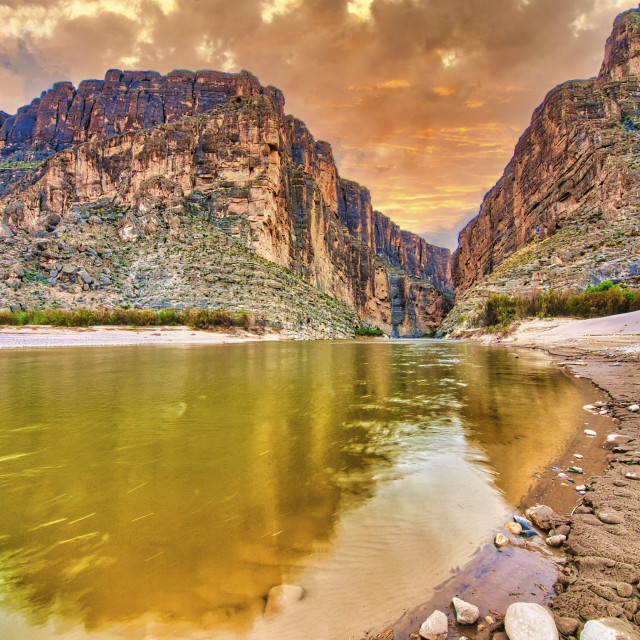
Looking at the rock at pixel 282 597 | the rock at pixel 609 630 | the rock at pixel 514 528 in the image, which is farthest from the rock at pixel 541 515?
the rock at pixel 282 597

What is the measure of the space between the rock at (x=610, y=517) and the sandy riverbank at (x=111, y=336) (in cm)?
3827

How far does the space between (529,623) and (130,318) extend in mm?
52059

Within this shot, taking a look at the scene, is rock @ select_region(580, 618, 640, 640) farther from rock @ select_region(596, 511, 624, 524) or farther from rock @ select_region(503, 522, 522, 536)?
rock @ select_region(596, 511, 624, 524)

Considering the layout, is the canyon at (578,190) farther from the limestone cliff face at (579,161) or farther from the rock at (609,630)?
the rock at (609,630)

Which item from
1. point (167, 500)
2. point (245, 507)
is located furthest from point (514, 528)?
point (167, 500)

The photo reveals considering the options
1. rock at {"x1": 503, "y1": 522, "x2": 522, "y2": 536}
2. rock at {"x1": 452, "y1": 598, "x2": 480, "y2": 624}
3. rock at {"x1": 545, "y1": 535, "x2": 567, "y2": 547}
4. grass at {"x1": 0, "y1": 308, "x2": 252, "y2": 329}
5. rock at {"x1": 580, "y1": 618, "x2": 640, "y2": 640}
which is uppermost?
grass at {"x1": 0, "y1": 308, "x2": 252, "y2": 329}

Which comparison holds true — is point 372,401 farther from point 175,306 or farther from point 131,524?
point 175,306

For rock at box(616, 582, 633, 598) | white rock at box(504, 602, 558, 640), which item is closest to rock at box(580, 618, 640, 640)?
white rock at box(504, 602, 558, 640)

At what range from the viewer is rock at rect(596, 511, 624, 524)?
292 centimetres

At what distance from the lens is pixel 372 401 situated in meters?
9.14

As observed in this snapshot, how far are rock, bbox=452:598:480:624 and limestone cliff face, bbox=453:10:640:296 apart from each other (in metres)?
52.5

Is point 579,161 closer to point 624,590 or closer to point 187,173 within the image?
point 624,590

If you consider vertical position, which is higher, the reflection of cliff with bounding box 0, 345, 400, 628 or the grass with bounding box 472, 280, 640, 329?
the grass with bounding box 472, 280, 640, 329

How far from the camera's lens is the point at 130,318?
46.0m
